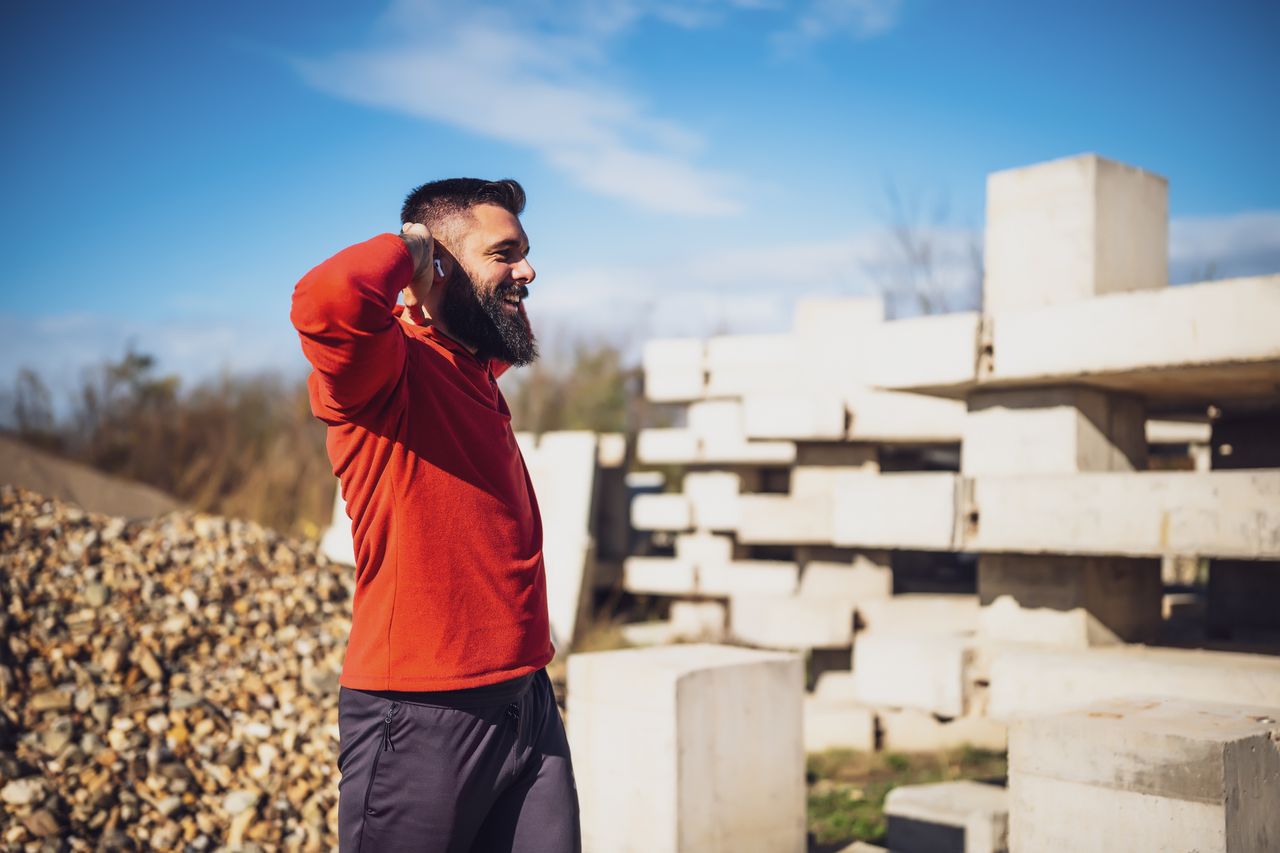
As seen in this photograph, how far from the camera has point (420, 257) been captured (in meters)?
2.63

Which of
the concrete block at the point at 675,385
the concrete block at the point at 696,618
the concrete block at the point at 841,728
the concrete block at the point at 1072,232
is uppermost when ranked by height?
the concrete block at the point at 1072,232

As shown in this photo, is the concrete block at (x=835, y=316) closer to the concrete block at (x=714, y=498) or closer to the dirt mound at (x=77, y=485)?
the concrete block at (x=714, y=498)

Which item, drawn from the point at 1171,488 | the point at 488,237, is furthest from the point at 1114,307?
the point at 488,237

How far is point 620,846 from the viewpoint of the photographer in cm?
474

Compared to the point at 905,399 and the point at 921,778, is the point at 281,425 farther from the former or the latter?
the point at 921,778

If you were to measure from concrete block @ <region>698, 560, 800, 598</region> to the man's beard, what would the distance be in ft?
22.8

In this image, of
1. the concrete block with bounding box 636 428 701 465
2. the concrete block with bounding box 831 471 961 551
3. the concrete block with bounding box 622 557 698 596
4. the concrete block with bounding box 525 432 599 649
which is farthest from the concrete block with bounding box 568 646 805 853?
the concrete block with bounding box 636 428 701 465

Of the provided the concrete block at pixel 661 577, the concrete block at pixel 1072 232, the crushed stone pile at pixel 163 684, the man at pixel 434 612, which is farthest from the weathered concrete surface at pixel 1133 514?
the concrete block at pixel 661 577

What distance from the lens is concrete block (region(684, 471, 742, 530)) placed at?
10547mm

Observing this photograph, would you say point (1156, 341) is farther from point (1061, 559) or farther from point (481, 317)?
point (481, 317)

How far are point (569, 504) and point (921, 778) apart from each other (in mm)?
4852

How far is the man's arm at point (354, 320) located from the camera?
2.27m

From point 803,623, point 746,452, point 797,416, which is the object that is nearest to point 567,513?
point 746,452

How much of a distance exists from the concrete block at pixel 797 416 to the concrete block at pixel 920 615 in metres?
1.28
